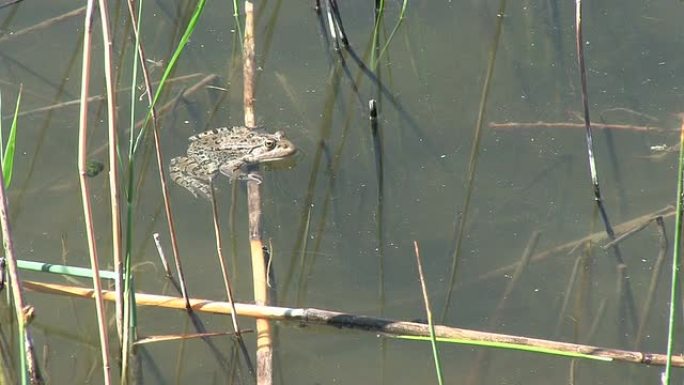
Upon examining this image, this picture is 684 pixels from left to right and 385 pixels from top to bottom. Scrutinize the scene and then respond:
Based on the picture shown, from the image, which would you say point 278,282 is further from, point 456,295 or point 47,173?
point 47,173

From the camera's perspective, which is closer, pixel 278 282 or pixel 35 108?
pixel 278 282

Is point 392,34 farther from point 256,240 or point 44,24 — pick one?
point 44,24

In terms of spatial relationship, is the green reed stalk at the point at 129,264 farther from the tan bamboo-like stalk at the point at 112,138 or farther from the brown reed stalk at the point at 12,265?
the brown reed stalk at the point at 12,265


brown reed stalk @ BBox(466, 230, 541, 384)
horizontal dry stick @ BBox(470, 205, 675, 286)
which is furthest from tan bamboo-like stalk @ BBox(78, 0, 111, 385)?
horizontal dry stick @ BBox(470, 205, 675, 286)

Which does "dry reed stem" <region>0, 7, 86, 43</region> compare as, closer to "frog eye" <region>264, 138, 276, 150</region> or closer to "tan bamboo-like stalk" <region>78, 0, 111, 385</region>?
"frog eye" <region>264, 138, 276, 150</region>

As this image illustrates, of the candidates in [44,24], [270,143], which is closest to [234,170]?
[270,143]

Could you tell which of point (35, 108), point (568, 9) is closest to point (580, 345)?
point (568, 9)

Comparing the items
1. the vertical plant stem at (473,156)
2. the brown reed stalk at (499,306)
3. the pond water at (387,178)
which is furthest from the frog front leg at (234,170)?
the brown reed stalk at (499,306)
